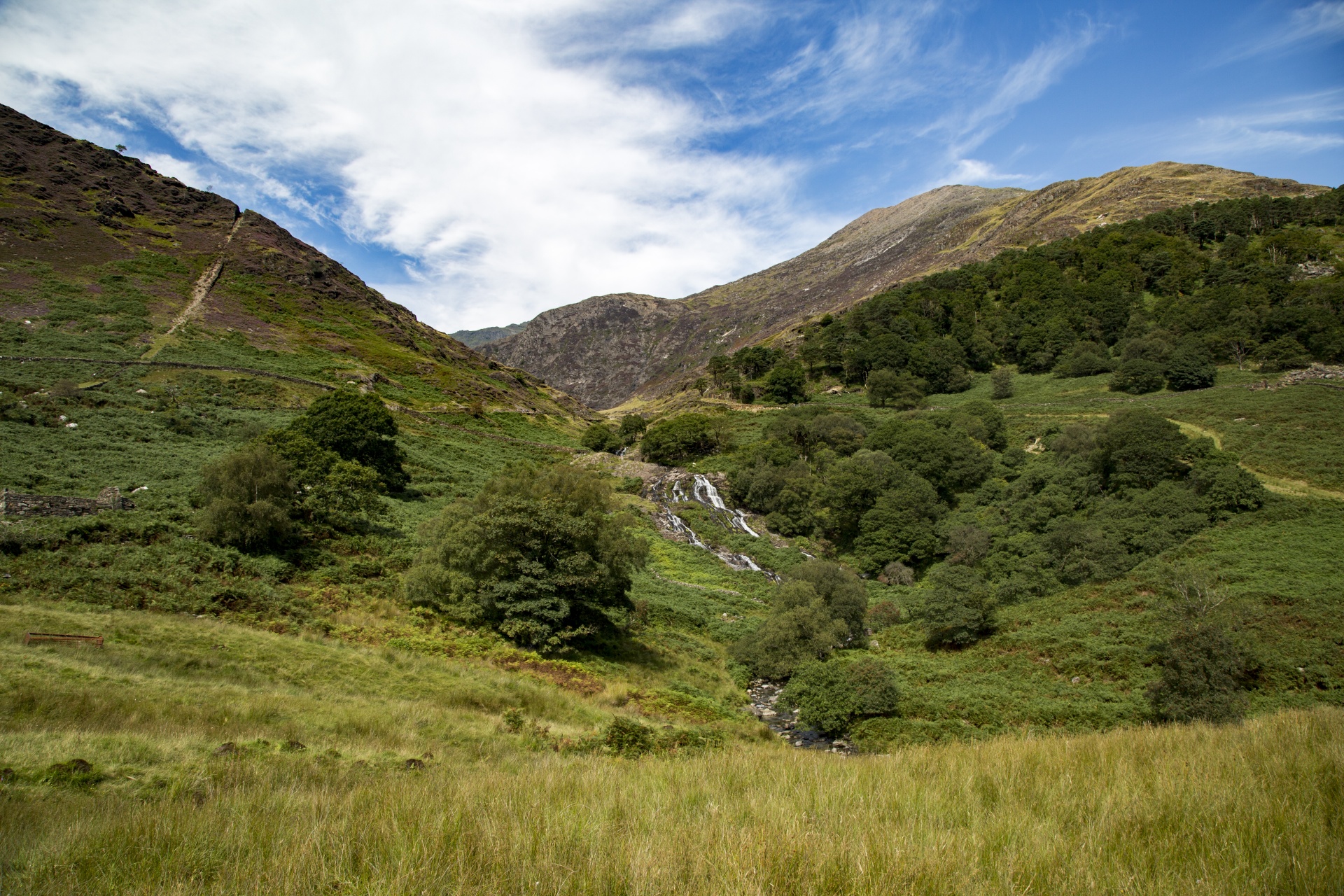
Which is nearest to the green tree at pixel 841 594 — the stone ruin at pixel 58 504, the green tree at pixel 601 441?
the stone ruin at pixel 58 504

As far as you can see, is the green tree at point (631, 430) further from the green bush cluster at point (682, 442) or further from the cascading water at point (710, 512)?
the cascading water at point (710, 512)

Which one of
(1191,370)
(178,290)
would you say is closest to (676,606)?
(1191,370)

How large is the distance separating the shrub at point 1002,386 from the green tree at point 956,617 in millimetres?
49535

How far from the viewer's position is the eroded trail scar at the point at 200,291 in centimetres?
5617

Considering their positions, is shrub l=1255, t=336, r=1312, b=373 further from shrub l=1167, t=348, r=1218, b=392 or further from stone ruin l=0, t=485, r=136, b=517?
stone ruin l=0, t=485, r=136, b=517

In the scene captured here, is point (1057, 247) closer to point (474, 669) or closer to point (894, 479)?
point (894, 479)

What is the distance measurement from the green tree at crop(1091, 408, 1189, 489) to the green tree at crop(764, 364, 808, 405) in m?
45.6

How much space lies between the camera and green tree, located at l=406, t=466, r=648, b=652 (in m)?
19.5

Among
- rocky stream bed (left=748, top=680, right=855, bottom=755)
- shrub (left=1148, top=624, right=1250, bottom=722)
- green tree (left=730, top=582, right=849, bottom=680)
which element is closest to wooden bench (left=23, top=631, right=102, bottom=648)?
rocky stream bed (left=748, top=680, right=855, bottom=755)

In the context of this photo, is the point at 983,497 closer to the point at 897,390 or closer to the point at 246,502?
the point at 897,390

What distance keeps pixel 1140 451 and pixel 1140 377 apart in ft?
90.5

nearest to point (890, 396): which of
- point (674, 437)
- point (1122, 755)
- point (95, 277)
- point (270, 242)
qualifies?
point (674, 437)

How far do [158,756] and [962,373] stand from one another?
82.9 metres

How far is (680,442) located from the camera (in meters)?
59.4
